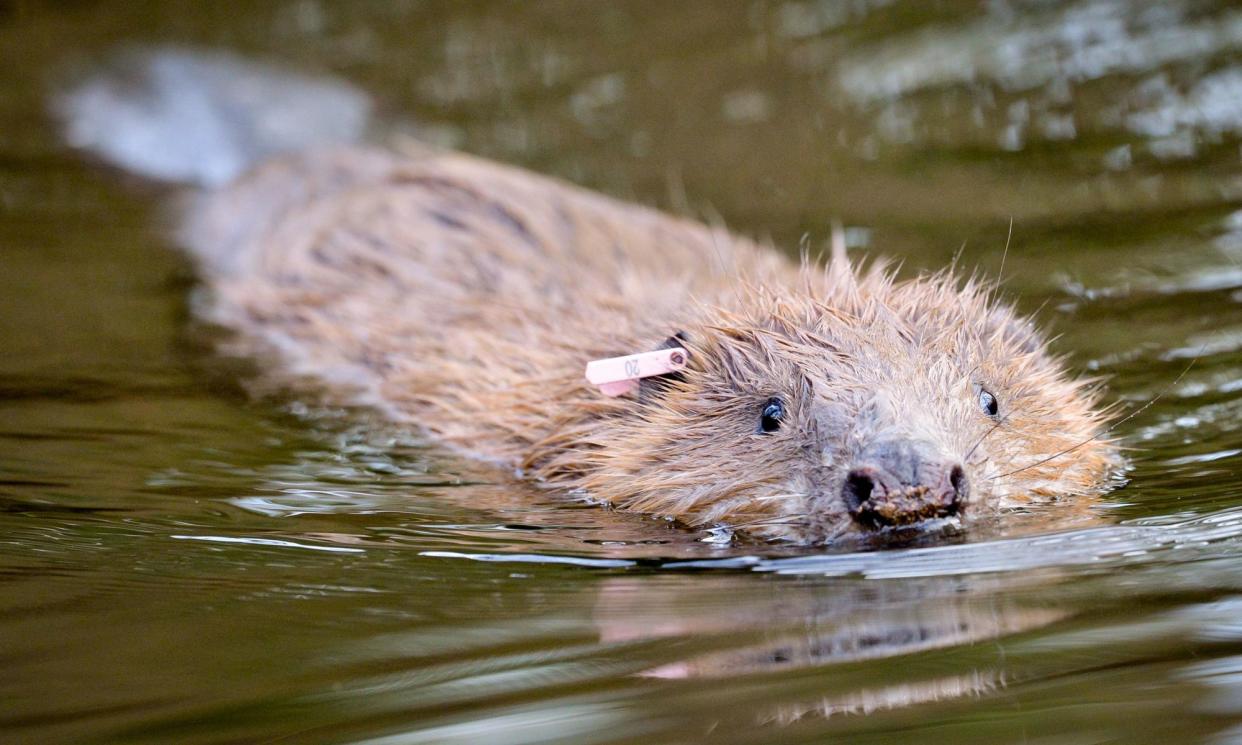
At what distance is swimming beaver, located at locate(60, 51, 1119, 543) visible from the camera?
12.1 feet

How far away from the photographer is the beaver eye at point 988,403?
3.92 meters

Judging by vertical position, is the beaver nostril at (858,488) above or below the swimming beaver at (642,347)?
below

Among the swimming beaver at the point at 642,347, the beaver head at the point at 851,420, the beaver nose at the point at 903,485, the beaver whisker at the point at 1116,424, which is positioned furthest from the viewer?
the beaver whisker at the point at 1116,424

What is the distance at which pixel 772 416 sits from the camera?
3912 millimetres

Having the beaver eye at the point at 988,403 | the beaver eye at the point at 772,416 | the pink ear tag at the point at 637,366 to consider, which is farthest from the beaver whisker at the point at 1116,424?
the pink ear tag at the point at 637,366

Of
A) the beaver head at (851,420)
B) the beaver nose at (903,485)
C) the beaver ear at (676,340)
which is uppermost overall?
the beaver ear at (676,340)

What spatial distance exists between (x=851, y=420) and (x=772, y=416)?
0.30 metres

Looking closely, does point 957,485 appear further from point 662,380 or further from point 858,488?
point 662,380

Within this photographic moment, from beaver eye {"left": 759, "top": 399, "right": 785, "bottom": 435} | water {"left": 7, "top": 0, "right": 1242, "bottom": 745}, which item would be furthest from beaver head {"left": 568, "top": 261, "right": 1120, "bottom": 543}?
water {"left": 7, "top": 0, "right": 1242, "bottom": 745}

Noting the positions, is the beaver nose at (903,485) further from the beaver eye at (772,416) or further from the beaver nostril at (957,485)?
the beaver eye at (772,416)

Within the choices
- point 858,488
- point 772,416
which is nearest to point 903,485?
point 858,488

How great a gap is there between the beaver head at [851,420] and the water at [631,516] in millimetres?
123

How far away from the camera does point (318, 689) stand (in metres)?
2.72

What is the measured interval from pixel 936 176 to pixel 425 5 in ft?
13.8
